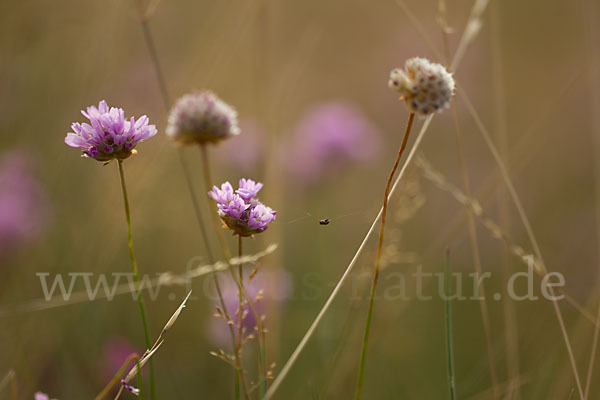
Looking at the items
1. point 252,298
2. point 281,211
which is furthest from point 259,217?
point 281,211

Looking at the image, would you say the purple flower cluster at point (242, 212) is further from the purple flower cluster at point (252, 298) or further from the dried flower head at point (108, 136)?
the purple flower cluster at point (252, 298)

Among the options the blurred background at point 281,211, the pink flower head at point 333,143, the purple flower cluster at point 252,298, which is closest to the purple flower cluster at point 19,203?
the blurred background at point 281,211

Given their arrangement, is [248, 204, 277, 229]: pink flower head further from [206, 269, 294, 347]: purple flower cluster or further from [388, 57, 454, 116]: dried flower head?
[206, 269, 294, 347]: purple flower cluster

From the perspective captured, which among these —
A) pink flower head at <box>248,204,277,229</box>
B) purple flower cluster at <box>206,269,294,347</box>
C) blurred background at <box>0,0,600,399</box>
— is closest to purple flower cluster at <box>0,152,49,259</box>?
blurred background at <box>0,0,600,399</box>

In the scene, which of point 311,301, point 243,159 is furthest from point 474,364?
point 243,159

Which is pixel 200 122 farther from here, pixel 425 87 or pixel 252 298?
pixel 252 298

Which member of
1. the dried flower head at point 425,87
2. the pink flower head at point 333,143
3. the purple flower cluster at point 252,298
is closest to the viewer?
the dried flower head at point 425,87
